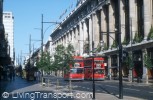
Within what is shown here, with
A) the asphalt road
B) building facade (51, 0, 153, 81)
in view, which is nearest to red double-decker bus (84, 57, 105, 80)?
building facade (51, 0, 153, 81)

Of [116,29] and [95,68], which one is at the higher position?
[116,29]

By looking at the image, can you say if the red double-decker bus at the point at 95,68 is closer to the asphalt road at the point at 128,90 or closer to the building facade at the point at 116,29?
the building facade at the point at 116,29

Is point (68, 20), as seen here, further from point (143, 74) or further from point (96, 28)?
point (143, 74)

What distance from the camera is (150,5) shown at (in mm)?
66250

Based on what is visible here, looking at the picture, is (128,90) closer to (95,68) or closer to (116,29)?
(95,68)

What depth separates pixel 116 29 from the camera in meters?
71.4

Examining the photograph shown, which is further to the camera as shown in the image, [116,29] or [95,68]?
[116,29]

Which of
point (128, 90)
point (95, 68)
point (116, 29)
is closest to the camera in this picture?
point (128, 90)

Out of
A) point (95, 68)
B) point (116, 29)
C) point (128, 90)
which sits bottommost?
point (128, 90)

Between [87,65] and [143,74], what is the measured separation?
9.11 metres

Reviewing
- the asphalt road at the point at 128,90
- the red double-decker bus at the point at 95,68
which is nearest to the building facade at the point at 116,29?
the red double-decker bus at the point at 95,68

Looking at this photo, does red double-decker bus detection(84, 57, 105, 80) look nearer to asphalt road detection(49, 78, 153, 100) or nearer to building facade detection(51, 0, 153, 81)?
building facade detection(51, 0, 153, 81)

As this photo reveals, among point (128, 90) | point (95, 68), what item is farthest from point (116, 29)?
point (128, 90)

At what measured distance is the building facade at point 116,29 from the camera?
6619cm
